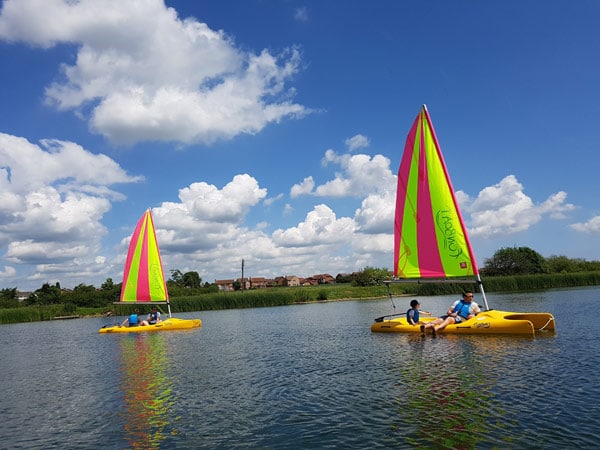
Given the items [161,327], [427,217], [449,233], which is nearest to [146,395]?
[449,233]

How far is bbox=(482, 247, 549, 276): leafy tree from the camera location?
99.3 metres

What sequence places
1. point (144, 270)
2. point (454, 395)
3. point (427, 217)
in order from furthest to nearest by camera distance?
1. point (144, 270)
2. point (427, 217)
3. point (454, 395)

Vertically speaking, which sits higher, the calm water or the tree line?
the tree line

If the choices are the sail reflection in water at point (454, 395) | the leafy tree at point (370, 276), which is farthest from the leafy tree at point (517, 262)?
the sail reflection in water at point (454, 395)

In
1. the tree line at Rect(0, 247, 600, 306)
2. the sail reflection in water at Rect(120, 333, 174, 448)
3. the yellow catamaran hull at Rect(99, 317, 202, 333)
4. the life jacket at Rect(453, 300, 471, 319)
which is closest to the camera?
the sail reflection in water at Rect(120, 333, 174, 448)

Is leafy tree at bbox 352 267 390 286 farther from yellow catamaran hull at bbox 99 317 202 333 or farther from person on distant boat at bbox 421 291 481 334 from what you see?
person on distant boat at bbox 421 291 481 334

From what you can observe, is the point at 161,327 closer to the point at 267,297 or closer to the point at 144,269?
the point at 144,269

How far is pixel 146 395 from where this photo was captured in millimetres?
14211

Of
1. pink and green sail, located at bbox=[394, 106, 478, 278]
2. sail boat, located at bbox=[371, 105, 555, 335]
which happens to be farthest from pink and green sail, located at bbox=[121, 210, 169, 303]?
pink and green sail, located at bbox=[394, 106, 478, 278]

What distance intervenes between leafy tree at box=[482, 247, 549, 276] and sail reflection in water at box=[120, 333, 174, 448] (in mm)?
94020

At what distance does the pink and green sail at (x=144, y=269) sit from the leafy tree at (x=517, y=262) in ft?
284

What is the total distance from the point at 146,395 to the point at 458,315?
1508cm

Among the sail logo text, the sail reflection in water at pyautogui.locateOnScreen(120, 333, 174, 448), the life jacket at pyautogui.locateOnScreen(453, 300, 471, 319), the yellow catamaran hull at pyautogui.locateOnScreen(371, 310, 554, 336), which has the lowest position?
the sail reflection in water at pyautogui.locateOnScreen(120, 333, 174, 448)

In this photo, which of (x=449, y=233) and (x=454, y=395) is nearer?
(x=454, y=395)
